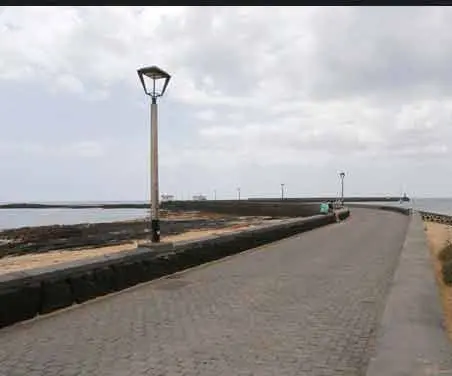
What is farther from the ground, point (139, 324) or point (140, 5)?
point (140, 5)

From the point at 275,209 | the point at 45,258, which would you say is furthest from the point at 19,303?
the point at 275,209

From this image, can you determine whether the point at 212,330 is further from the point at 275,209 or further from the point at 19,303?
the point at 275,209

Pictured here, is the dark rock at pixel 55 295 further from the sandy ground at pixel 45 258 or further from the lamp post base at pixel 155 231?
the sandy ground at pixel 45 258

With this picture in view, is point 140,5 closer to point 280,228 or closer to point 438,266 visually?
point 438,266

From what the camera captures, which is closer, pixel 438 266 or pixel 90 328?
pixel 90 328

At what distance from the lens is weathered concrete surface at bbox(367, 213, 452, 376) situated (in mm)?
5188

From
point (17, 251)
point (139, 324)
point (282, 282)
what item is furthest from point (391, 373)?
point (17, 251)

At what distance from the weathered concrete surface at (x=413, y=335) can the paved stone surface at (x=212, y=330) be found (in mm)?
225

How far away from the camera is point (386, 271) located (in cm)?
1300

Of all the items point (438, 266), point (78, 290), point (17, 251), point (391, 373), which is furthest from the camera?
point (17, 251)

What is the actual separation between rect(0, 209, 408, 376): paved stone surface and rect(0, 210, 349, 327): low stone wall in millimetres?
189

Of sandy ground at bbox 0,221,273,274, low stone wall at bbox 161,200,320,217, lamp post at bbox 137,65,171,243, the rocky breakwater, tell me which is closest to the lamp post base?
lamp post at bbox 137,65,171,243

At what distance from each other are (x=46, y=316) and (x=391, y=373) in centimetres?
429

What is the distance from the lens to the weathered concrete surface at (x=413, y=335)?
5.19m
